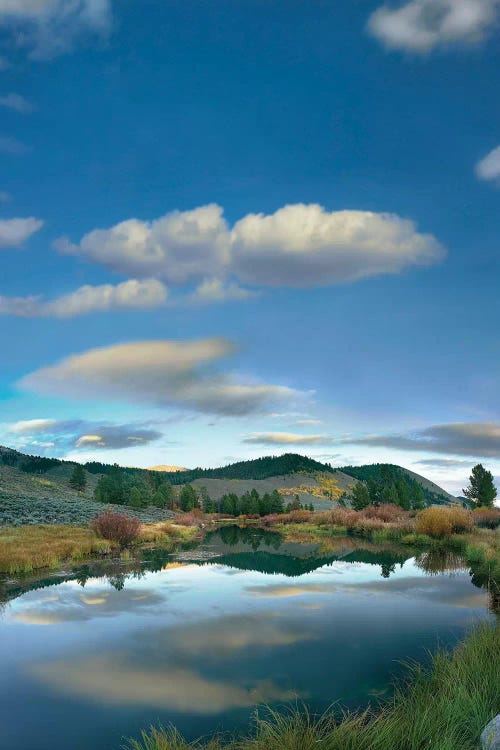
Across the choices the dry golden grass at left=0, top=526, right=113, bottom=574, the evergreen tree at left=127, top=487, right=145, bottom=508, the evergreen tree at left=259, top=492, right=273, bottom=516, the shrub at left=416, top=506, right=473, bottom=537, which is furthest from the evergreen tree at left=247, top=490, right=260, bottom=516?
the dry golden grass at left=0, top=526, right=113, bottom=574

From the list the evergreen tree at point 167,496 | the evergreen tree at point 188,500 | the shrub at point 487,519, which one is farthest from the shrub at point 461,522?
the evergreen tree at point 167,496

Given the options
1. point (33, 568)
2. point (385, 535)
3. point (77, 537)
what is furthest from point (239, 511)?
point (33, 568)

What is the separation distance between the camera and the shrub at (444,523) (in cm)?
4109

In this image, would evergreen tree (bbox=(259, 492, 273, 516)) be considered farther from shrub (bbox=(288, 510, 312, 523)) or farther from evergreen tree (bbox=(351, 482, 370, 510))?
shrub (bbox=(288, 510, 312, 523))

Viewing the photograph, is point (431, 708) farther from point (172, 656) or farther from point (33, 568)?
point (33, 568)

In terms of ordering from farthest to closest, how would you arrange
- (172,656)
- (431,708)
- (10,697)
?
1. (172,656)
2. (10,697)
3. (431,708)

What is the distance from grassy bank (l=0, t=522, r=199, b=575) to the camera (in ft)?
87.4

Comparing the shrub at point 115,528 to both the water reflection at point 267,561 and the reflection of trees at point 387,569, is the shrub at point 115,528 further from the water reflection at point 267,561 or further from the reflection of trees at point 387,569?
the reflection of trees at point 387,569

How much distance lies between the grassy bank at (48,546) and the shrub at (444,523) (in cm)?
2081

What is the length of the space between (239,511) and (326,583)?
9518 cm

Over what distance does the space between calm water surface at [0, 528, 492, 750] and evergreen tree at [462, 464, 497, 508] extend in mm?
55221

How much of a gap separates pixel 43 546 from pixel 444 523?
98.7ft

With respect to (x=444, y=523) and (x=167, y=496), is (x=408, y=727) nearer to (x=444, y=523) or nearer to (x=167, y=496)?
(x=444, y=523)

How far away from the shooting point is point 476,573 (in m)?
26.8
